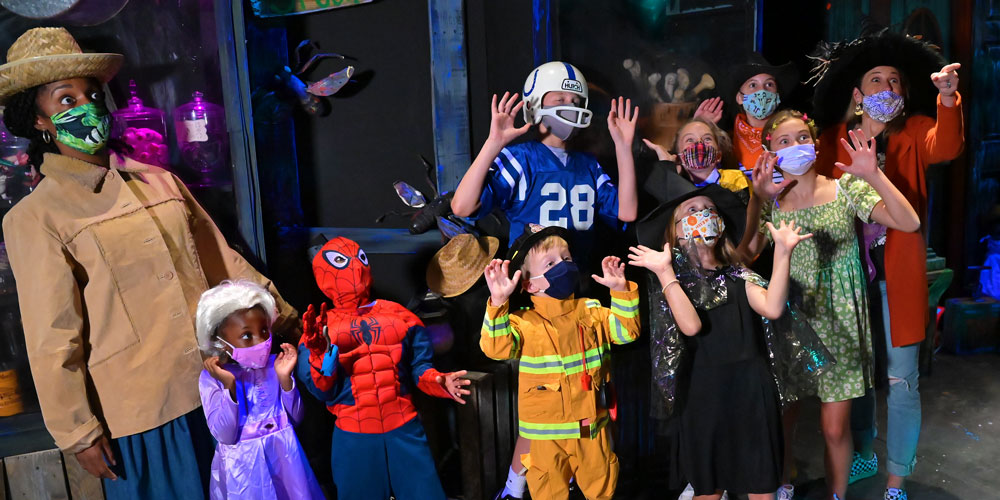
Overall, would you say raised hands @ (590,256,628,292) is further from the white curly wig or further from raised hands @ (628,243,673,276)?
the white curly wig

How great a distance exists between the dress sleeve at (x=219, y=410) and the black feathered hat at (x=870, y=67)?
3.28m

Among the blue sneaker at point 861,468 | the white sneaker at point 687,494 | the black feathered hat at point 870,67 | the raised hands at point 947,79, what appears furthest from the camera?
the blue sneaker at point 861,468

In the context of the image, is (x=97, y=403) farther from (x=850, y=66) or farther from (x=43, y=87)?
→ (x=850, y=66)

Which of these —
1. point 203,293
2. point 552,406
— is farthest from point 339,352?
point 552,406

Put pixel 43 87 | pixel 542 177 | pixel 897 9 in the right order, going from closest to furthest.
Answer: pixel 43 87
pixel 542 177
pixel 897 9

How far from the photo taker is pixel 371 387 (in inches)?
131

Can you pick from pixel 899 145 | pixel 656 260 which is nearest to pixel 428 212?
pixel 656 260

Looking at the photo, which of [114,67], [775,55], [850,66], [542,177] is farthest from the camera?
[775,55]

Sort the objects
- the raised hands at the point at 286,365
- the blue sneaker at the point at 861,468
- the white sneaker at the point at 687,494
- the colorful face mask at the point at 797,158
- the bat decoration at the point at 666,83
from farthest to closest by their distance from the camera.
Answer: the bat decoration at the point at 666,83 → the blue sneaker at the point at 861,468 → the white sneaker at the point at 687,494 → the colorful face mask at the point at 797,158 → the raised hands at the point at 286,365

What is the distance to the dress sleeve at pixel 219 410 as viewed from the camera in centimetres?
301

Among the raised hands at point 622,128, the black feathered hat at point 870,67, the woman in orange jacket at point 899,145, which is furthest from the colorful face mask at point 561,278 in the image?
the black feathered hat at point 870,67

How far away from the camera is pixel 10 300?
11.8 ft

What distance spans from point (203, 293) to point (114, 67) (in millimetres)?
1006

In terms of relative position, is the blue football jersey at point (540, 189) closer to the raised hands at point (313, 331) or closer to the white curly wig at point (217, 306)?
the raised hands at point (313, 331)
